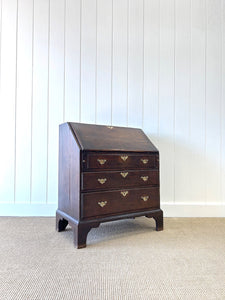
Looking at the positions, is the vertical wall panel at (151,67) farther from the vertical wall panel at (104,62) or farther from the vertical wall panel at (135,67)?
the vertical wall panel at (104,62)

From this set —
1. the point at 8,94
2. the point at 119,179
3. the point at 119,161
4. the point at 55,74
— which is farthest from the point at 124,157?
the point at 8,94

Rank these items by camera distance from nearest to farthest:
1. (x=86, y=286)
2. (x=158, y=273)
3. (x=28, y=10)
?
(x=86, y=286) → (x=158, y=273) → (x=28, y=10)

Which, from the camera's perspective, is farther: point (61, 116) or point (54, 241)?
point (61, 116)

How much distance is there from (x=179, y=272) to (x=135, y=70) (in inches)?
76.1

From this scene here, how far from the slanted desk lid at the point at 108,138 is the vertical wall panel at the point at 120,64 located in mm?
402

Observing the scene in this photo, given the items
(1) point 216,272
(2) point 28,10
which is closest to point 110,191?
(1) point 216,272

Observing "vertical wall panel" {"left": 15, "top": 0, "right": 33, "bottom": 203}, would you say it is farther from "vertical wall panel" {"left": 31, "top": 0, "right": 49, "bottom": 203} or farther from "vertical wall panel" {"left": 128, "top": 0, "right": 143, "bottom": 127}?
"vertical wall panel" {"left": 128, "top": 0, "right": 143, "bottom": 127}

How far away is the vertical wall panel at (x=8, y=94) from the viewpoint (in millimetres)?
1977

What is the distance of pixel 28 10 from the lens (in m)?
2.00

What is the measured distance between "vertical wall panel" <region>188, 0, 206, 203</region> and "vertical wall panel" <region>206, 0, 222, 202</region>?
6 centimetres

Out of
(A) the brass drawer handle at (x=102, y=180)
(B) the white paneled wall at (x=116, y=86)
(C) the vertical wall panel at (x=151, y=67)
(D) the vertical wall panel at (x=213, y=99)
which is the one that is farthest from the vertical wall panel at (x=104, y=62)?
(D) the vertical wall panel at (x=213, y=99)

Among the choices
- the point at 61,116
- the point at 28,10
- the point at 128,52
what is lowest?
the point at 61,116

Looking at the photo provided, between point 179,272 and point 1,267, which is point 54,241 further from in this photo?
point 179,272

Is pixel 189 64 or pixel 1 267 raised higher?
pixel 189 64
